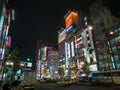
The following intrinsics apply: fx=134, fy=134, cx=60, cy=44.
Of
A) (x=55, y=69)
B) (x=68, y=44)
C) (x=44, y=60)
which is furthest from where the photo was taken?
(x=44, y=60)

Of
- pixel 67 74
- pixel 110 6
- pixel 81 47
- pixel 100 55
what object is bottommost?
pixel 67 74

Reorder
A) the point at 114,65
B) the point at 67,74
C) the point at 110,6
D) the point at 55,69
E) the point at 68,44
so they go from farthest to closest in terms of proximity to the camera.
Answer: the point at 55,69
the point at 68,44
the point at 67,74
the point at 110,6
the point at 114,65

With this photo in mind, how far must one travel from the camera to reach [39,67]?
17375cm

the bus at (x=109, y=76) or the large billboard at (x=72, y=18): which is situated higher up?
the large billboard at (x=72, y=18)

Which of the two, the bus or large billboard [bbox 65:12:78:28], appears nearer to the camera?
the bus

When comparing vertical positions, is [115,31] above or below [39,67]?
above

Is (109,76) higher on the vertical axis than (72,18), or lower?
lower

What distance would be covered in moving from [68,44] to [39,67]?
265ft

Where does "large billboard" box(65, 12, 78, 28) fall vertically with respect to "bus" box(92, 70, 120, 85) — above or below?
above

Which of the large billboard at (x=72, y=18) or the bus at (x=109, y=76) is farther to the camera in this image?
the large billboard at (x=72, y=18)

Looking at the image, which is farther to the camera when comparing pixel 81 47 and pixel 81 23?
pixel 81 23

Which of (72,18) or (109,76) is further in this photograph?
(72,18)

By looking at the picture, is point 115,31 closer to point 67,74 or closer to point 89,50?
point 89,50

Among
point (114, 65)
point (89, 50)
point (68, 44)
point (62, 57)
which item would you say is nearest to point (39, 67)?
point (62, 57)
